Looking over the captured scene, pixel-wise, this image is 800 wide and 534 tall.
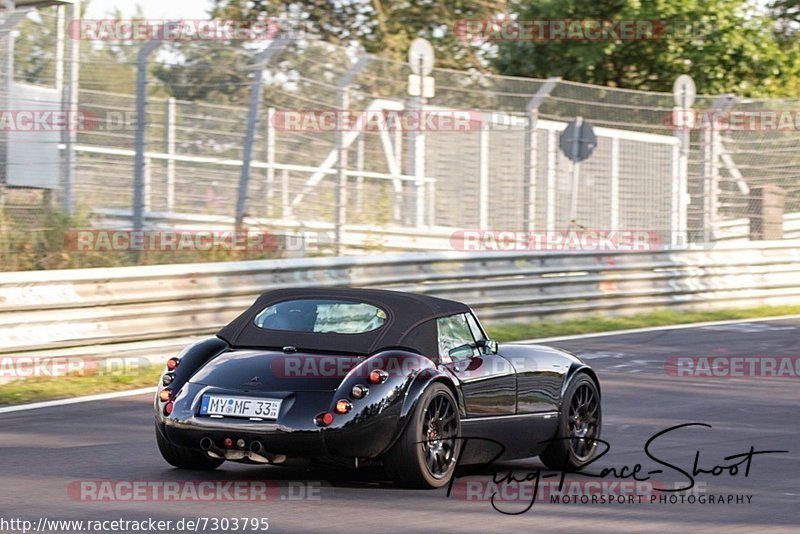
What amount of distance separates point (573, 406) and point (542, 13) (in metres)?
23.5

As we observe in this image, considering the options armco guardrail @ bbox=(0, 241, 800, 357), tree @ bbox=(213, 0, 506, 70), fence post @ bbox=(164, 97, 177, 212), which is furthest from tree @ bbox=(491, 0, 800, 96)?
fence post @ bbox=(164, 97, 177, 212)

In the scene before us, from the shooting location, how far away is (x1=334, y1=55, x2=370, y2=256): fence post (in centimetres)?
1623

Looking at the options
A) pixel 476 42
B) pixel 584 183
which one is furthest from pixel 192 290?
pixel 476 42

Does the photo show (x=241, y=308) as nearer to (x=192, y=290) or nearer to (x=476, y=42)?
(x=192, y=290)

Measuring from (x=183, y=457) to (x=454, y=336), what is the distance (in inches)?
65.8

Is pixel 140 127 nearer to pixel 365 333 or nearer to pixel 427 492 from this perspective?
pixel 365 333

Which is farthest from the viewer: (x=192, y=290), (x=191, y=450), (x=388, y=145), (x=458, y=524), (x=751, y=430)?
(x=388, y=145)

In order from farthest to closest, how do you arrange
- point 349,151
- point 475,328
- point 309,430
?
point 349,151, point 475,328, point 309,430

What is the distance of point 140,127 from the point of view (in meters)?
14.3

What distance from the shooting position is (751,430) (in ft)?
33.3

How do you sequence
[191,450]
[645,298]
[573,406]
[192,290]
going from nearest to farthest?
[191,450] < [573,406] < [192,290] < [645,298]

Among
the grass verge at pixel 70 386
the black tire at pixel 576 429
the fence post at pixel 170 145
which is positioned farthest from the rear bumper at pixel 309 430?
the fence post at pixel 170 145

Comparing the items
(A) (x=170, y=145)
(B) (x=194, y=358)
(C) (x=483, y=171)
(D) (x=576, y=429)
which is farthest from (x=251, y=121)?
(B) (x=194, y=358)

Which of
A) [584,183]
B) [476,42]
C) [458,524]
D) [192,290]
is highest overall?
[476,42]
